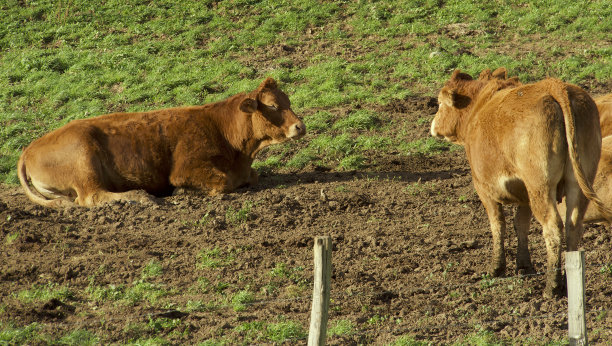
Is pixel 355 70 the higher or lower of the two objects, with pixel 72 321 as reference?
higher

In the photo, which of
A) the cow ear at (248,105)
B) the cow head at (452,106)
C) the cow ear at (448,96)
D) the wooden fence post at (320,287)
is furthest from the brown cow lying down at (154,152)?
the wooden fence post at (320,287)

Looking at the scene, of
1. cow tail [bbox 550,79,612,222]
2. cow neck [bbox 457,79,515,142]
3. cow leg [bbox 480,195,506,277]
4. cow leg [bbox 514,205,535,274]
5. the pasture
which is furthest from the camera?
cow neck [bbox 457,79,515,142]

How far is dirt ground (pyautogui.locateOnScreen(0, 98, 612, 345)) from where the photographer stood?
22.4 feet

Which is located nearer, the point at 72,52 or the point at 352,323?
the point at 352,323

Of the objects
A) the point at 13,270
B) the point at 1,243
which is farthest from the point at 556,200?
the point at 1,243

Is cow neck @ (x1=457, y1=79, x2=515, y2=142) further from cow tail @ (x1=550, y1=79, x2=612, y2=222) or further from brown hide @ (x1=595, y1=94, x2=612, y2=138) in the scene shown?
brown hide @ (x1=595, y1=94, x2=612, y2=138)

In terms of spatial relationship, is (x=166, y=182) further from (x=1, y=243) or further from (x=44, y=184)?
(x=1, y=243)

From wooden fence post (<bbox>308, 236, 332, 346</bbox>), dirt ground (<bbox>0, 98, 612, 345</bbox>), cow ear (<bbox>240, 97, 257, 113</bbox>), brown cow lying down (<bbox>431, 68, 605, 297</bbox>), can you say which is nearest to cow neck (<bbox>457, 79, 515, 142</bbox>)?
brown cow lying down (<bbox>431, 68, 605, 297</bbox>)

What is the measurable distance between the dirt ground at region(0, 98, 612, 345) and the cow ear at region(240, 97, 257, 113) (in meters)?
1.12

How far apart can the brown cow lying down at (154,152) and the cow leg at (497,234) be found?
4.54 meters

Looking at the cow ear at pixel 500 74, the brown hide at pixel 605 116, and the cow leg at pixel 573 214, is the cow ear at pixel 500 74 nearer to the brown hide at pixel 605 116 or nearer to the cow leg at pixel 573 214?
the brown hide at pixel 605 116

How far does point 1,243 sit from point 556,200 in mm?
6131

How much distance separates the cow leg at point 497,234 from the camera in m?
7.75

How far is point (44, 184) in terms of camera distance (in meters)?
11.2
